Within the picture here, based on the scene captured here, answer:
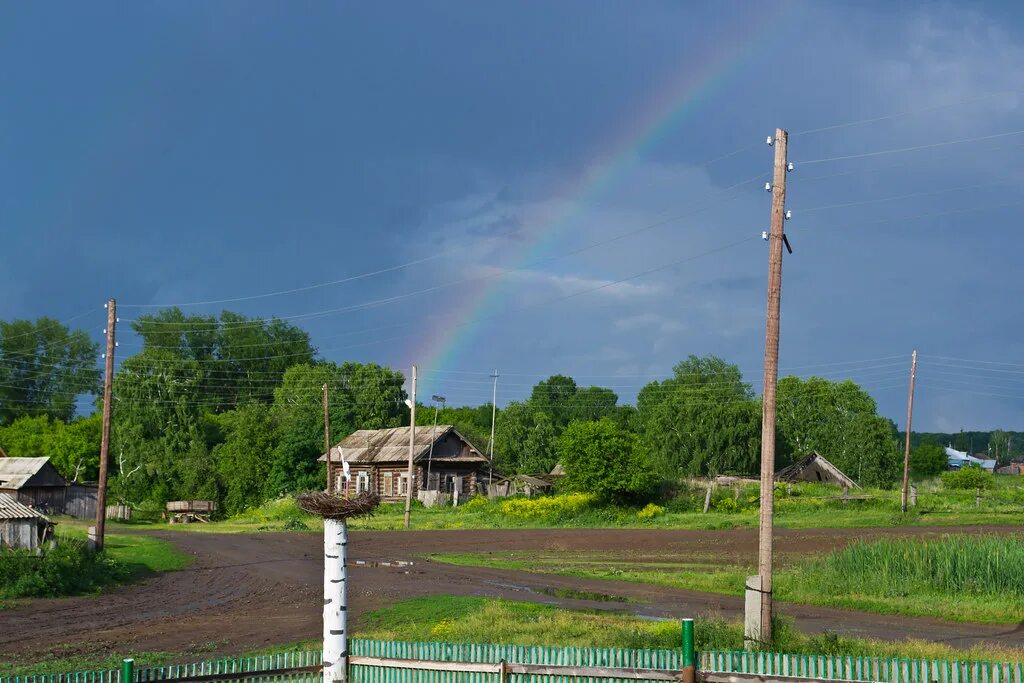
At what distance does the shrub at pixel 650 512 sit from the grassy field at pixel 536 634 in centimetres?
3309

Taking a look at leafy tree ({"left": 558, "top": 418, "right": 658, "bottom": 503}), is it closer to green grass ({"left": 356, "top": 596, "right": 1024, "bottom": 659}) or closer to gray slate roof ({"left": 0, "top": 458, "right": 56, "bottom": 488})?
gray slate roof ({"left": 0, "top": 458, "right": 56, "bottom": 488})

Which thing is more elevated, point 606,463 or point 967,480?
point 606,463

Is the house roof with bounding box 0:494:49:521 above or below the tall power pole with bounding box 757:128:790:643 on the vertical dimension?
below

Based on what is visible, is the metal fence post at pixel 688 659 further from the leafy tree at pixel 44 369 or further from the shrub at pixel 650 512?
the leafy tree at pixel 44 369

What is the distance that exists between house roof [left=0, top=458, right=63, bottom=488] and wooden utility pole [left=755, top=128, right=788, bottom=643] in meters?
56.3

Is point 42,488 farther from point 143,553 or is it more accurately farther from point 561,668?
point 561,668

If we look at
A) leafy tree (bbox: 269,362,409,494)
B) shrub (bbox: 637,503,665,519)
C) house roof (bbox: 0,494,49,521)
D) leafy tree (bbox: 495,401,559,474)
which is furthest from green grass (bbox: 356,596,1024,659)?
leafy tree (bbox: 495,401,559,474)

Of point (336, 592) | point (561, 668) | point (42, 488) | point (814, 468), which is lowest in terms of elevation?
point (42, 488)

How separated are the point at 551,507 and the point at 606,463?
4.38 meters

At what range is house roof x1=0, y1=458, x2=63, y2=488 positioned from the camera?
63.0m

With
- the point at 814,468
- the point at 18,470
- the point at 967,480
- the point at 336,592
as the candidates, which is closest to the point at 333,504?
the point at 336,592

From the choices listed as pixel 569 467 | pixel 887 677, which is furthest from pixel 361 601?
pixel 569 467

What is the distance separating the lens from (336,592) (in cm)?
1116

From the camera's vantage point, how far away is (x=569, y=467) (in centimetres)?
6091
